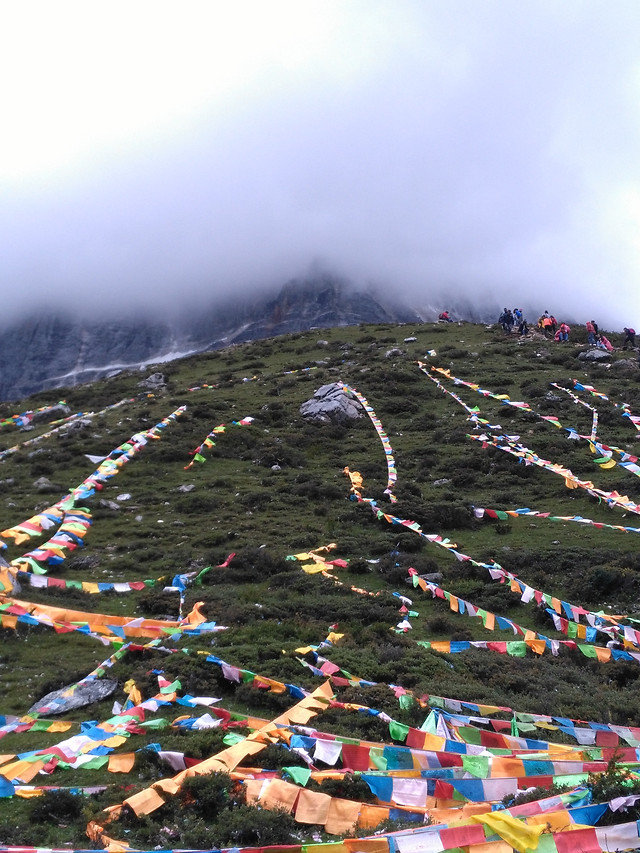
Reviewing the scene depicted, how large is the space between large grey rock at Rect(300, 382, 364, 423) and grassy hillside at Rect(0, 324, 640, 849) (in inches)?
28.9

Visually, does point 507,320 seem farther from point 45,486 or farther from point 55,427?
point 45,486

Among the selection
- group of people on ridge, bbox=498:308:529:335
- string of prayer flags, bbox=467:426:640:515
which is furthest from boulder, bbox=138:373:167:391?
group of people on ridge, bbox=498:308:529:335

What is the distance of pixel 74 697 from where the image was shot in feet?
38.2

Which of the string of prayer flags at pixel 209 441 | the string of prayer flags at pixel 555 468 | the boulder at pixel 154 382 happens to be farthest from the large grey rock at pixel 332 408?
the boulder at pixel 154 382

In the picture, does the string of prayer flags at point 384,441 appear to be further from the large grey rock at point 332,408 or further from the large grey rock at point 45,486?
the large grey rock at point 45,486

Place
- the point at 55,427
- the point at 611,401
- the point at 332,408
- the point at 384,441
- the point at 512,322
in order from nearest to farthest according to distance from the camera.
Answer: the point at 384,441, the point at 611,401, the point at 332,408, the point at 55,427, the point at 512,322

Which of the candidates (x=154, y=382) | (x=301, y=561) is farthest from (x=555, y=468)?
(x=154, y=382)

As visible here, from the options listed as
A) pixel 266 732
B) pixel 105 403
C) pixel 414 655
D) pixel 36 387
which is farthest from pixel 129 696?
pixel 36 387

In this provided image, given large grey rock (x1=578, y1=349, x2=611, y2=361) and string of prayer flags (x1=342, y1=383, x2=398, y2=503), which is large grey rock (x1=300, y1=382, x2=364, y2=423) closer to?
string of prayer flags (x1=342, y1=383, x2=398, y2=503)

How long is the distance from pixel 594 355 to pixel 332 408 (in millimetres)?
19322

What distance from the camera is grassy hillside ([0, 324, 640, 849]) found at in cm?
1003

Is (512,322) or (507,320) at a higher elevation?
(507,320)

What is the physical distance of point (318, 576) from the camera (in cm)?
1836

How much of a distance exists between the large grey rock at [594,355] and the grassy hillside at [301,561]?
4.22 ft
